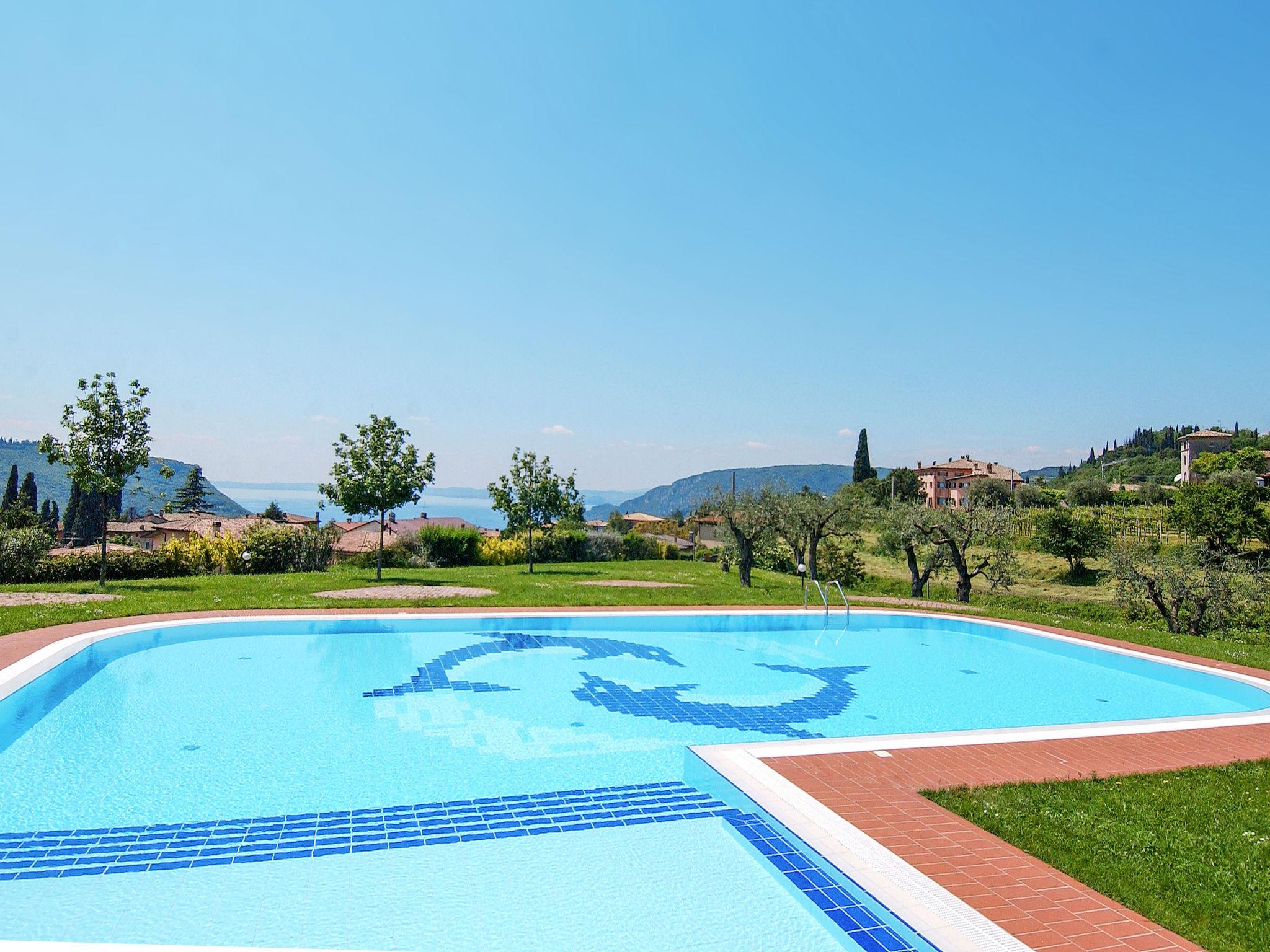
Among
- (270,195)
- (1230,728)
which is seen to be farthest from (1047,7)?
(270,195)

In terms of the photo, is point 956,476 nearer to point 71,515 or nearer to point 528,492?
point 528,492

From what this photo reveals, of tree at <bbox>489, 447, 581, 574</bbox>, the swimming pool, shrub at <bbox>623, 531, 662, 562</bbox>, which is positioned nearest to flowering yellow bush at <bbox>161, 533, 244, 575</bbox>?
tree at <bbox>489, 447, 581, 574</bbox>

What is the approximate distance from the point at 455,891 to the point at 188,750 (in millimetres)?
3822

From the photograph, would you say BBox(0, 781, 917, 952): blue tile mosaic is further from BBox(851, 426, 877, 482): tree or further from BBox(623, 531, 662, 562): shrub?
BBox(851, 426, 877, 482): tree

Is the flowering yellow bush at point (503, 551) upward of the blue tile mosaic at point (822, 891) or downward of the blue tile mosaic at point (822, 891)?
upward

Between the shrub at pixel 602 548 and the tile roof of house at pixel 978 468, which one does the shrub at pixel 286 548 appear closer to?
the shrub at pixel 602 548

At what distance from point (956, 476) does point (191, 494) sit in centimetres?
8137

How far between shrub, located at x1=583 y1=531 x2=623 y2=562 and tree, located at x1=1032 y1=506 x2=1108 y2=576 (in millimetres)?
18202

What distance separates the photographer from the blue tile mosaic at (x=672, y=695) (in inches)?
306

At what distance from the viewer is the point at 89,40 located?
11.0m

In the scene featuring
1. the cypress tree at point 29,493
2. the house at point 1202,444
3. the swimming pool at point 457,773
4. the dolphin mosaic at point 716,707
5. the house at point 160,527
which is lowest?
the dolphin mosaic at point 716,707

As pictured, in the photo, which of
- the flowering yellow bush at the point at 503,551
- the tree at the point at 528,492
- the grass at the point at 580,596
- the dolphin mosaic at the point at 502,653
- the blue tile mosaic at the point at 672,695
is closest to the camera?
the blue tile mosaic at the point at 672,695

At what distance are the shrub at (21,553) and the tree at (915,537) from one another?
2088 cm

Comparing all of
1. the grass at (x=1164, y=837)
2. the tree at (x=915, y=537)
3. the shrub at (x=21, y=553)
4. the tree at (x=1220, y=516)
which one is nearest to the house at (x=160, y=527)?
the shrub at (x=21, y=553)
